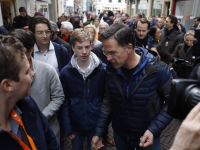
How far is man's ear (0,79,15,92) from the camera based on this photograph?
104cm

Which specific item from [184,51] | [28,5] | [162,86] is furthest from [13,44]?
[28,5]

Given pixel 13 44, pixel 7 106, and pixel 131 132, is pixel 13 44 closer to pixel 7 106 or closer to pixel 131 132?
pixel 7 106

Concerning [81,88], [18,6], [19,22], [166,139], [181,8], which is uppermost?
[181,8]

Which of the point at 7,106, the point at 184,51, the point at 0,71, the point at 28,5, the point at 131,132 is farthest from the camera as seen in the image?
the point at 28,5

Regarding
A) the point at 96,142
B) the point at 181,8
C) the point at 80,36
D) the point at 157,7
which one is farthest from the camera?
the point at 157,7

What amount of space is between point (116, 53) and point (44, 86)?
867 mm

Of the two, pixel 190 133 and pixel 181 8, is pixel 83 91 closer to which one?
pixel 190 133

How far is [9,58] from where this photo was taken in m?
1.02

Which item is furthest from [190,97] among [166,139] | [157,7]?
[157,7]

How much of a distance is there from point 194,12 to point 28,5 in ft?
33.1

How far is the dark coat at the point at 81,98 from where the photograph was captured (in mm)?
2174

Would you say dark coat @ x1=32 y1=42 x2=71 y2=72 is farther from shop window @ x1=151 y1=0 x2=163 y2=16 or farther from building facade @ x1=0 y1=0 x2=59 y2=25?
shop window @ x1=151 y1=0 x2=163 y2=16

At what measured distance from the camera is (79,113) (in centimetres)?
224

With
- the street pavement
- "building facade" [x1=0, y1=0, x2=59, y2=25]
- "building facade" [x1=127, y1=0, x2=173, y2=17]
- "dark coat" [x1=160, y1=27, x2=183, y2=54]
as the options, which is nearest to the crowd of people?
the street pavement
